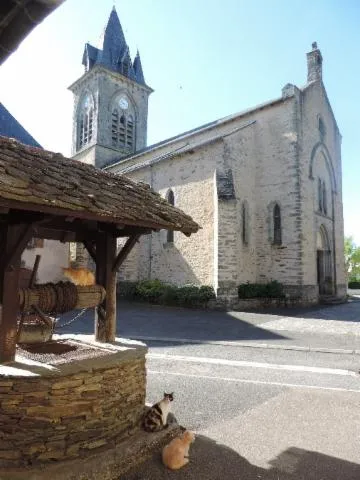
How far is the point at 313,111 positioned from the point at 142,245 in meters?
12.6

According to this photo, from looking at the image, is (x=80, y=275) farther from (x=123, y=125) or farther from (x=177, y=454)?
(x=123, y=125)

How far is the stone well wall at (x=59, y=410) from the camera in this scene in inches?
133

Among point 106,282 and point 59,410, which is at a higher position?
point 106,282

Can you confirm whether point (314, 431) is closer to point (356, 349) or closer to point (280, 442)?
point (280, 442)

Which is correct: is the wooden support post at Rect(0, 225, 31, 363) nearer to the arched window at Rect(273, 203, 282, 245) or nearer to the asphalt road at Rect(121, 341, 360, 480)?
the asphalt road at Rect(121, 341, 360, 480)

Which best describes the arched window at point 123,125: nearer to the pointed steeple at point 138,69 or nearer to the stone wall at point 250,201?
the pointed steeple at point 138,69

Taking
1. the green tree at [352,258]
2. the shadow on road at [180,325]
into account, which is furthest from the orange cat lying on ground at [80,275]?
the green tree at [352,258]

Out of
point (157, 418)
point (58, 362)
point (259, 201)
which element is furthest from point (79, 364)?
point (259, 201)

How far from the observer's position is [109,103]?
30703 mm

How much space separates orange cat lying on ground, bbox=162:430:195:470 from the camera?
142 inches

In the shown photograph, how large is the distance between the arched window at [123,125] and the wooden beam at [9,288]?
2929 centimetres

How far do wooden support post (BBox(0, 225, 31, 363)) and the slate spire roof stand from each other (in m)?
30.8

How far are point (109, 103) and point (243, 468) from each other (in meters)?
31.0

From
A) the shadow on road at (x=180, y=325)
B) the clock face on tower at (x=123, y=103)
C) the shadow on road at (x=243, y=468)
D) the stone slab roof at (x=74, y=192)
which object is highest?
the clock face on tower at (x=123, y=103)
